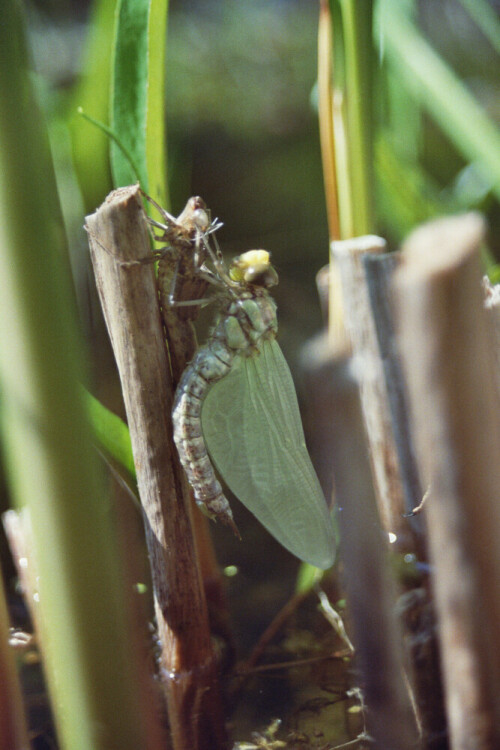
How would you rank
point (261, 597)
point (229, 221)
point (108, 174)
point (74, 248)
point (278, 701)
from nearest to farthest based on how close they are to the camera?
1. point (278, 701)
2. point (108, 174)
3. point (261, 597)
4. point (74, 248)
5. point (229, 221)

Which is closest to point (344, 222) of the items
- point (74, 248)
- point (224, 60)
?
point (74, 248)

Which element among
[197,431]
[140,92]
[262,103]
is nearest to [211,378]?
[197,431]

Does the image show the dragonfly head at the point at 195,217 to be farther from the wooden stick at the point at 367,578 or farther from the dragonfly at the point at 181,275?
the wooden stick at the point at 367,578

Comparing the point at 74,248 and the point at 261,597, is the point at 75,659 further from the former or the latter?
the point at 74,248

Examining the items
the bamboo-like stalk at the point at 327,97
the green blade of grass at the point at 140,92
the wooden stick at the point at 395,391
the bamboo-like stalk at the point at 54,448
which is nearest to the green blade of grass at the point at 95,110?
the green blade of grass at the point at 140,92

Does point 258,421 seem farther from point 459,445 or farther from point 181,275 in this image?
point 459,445

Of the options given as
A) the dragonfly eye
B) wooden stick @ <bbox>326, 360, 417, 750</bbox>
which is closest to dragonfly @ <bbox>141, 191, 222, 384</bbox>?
the dragonfly eye
